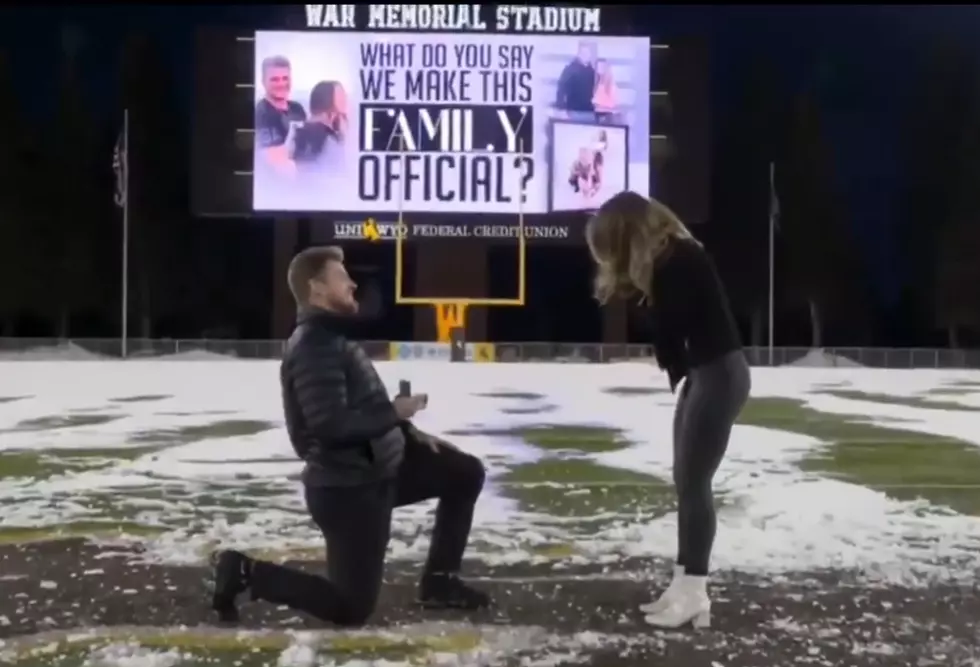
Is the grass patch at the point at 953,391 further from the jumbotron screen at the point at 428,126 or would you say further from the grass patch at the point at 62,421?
the jumbotron screen at the point at 428,126

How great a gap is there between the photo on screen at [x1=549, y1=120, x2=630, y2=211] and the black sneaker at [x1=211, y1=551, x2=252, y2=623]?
20360 mm

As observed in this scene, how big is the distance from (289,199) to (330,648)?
68.1 feet

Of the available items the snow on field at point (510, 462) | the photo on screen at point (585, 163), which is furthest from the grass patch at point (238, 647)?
the photo on screen at point (585, 163)

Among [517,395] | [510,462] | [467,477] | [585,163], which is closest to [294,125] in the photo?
[585,163]

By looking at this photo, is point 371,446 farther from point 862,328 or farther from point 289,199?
point 862,328

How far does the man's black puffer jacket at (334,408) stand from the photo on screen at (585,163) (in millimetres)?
20307

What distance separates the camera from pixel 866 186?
31.8 metres

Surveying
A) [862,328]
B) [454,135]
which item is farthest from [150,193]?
[862,328]

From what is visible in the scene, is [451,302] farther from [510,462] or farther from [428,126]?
[510,462]

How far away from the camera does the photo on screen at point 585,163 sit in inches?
935

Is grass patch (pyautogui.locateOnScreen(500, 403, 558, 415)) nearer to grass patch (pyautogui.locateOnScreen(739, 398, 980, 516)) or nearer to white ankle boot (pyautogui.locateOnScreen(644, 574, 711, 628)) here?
grass patch (pyautogui.locateOnScreen(739, 398, 980, 516))

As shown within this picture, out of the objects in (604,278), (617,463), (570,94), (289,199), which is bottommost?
(617,463)

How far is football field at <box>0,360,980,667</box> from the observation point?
348cm

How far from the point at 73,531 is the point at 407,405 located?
2109 mm
